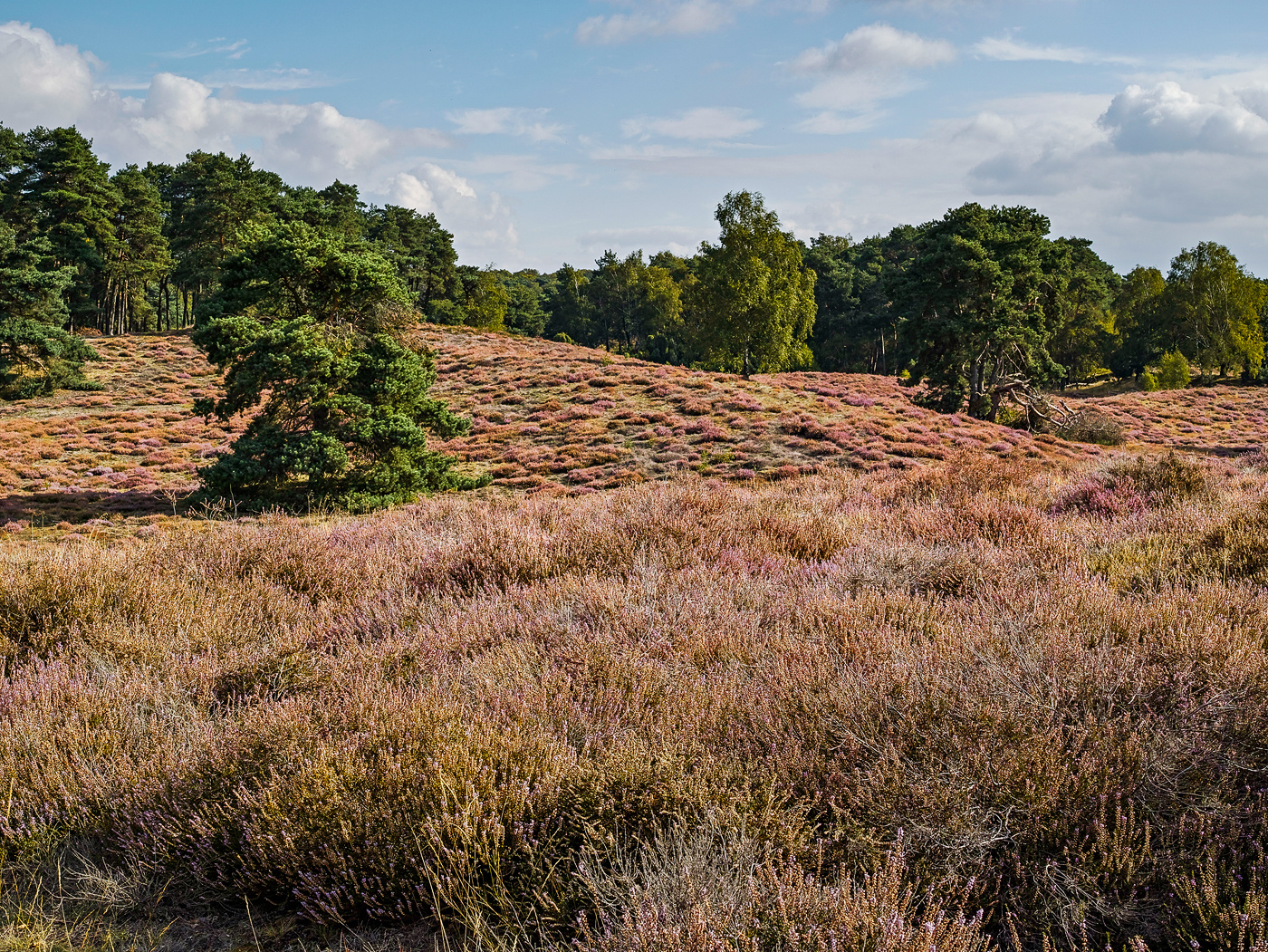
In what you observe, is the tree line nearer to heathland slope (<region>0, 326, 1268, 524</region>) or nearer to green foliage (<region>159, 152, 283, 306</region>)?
green foliage (<region>159, 152, 283, 306</region>)

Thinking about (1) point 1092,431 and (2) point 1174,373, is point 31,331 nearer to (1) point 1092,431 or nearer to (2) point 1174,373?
(1) point 1092,431

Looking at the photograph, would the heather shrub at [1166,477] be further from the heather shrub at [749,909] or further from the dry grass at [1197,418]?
the dry grass at [1197,418]

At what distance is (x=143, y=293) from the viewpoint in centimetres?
6372

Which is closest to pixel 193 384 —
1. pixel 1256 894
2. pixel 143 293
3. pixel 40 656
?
pixel 143 293

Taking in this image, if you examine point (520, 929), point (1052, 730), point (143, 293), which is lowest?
point (520, 929)

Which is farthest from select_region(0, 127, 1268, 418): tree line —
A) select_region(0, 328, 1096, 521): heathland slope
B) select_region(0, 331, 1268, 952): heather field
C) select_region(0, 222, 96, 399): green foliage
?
select_region(0, 331, 1268, 952): heather field

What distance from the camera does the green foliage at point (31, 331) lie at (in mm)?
33656

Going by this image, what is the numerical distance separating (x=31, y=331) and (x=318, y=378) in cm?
2932

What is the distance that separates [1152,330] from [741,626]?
75.4 meters

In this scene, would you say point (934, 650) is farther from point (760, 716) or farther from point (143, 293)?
point (143, 293)

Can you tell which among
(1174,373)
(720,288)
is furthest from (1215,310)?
(720,288)

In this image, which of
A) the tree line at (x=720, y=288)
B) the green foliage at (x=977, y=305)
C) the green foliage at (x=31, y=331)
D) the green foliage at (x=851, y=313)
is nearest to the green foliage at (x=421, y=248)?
the tree line at (x=720, y=288)

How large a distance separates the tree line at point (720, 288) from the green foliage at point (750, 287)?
0.40 feet

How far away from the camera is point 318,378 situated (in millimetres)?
15500
